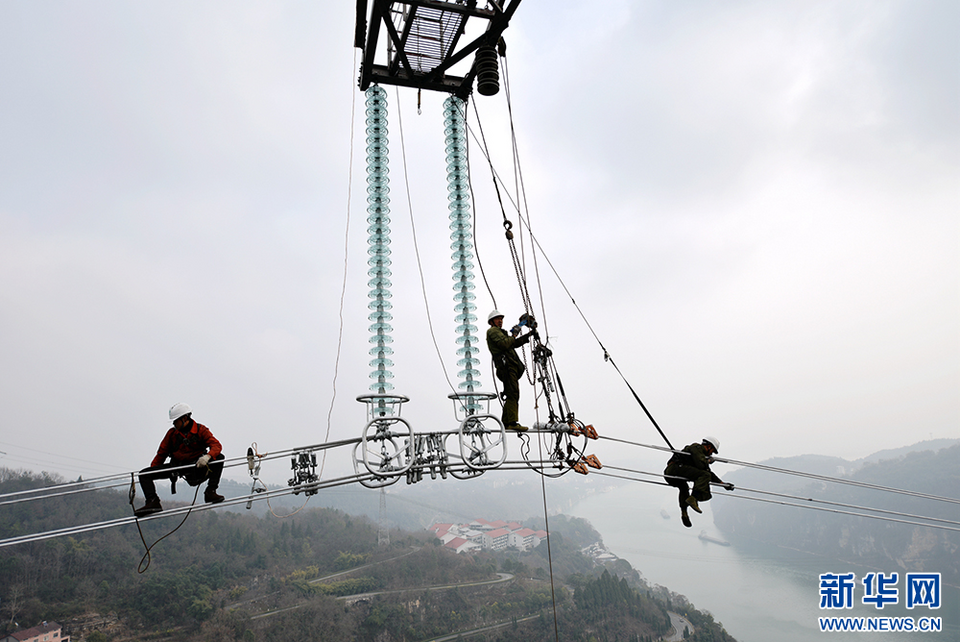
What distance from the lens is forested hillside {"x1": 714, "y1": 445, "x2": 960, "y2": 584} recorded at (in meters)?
125

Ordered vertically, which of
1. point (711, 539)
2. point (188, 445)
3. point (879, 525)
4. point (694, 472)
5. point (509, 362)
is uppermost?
point (509, 362)

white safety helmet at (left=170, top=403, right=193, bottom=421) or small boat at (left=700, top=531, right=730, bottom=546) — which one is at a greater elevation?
white safety helmet at (left=170, top=403, right=193, bottom=421)

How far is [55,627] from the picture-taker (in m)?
75.5

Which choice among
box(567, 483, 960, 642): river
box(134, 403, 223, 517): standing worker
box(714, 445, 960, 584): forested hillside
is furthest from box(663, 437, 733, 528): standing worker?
box(714, 445, 960, 584): forested hillside

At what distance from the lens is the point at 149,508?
503 centimetres

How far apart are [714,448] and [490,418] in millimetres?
3366

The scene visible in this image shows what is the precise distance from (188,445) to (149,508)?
69 centimetres

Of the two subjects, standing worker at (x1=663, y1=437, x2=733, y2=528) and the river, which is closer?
standing worker at (x1=663, y1=437, x2=733, y2=528)

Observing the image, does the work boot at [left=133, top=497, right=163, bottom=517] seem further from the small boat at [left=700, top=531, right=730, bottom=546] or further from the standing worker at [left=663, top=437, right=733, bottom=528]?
the small boat at [left=700, top=531, right=730, bottom=546]

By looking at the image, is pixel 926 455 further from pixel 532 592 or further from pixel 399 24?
pixel 399 24

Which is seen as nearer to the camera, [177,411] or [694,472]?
[177,411]

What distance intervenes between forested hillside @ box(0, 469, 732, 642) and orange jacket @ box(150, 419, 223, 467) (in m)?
72.6

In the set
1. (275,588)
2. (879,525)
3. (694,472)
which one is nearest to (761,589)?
(879,525)

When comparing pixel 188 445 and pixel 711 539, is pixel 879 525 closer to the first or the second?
pixel 711 539
